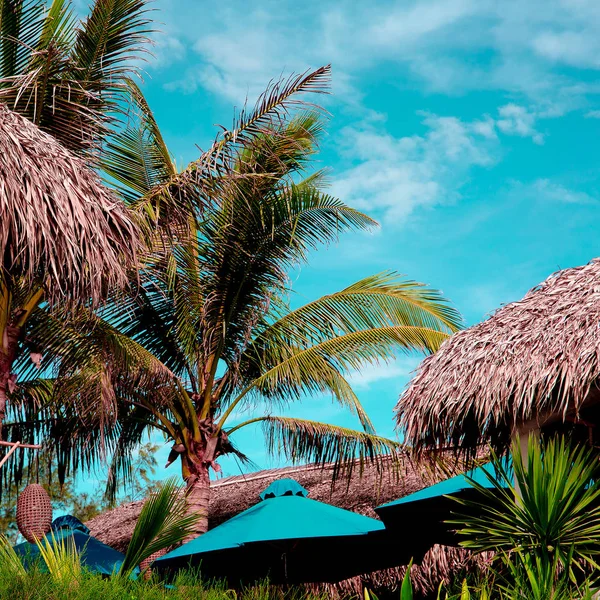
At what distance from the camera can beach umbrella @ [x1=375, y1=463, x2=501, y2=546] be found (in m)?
8.16

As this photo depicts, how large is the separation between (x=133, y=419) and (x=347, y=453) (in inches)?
118

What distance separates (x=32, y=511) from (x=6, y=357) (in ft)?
5.98

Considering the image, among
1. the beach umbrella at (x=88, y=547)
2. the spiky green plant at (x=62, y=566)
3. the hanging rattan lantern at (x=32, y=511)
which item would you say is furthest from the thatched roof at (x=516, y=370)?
the beach umbrella at (x=88, y=547)

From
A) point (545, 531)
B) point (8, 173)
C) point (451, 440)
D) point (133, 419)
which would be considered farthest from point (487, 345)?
point (133, 419)

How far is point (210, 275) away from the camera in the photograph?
1084cm

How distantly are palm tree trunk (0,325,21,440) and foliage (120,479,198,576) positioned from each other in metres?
2.37

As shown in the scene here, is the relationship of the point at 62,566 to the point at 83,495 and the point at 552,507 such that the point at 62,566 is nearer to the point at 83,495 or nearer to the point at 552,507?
the point at 552,507

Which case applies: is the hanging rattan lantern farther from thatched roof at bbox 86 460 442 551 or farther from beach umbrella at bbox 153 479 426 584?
thatched roof at bbox 86 460 442 551

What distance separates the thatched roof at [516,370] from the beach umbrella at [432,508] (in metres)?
0.78

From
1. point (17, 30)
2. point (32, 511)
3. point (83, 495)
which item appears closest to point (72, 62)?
point (17, 30)

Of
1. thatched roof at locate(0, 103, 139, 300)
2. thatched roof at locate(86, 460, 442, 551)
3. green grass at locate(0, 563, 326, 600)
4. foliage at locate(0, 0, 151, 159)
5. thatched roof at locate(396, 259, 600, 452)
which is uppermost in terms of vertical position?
foliage at locate(0, 0, 151, 159)

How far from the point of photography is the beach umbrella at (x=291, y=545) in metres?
7.89

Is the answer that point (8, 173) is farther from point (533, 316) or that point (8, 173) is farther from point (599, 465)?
point (599, 465)

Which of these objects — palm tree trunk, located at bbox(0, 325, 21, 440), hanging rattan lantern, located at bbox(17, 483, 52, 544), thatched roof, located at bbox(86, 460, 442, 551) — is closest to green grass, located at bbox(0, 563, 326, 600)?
palm tree trunk, located at bbox(0, 325, 21, 440)
